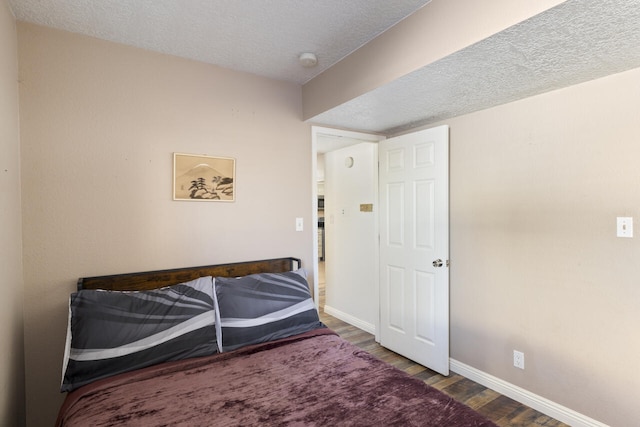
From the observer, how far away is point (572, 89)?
1962 millimetres

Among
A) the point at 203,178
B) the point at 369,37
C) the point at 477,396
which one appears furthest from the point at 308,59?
the point at 477,396

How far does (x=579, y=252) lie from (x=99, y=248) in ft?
9.84

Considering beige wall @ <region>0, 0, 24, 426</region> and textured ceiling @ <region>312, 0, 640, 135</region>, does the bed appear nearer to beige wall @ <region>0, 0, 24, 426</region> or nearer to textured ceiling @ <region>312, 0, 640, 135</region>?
beige wall @ <region>0, 0, 24, 426</region>

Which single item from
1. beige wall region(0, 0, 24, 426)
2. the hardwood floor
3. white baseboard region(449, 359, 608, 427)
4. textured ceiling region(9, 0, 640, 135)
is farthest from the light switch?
beige wall region(0, 0, 24, 426)

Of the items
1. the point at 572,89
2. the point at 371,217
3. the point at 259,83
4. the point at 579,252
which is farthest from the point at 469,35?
the point at 371,217

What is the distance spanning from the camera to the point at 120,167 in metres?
2.07

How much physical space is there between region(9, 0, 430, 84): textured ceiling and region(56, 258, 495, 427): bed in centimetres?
152

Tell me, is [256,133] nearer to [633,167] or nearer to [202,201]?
[202,201]

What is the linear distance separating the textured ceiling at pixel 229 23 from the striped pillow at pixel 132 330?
1545 millimetres

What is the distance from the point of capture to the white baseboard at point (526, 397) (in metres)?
1.94

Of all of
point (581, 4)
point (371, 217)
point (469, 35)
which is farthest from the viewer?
point (371, 217)

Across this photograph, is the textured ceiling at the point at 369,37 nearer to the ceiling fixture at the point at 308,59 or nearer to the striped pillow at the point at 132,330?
the ceiling fixture at the point at 308,59

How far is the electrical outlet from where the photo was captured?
2.23m

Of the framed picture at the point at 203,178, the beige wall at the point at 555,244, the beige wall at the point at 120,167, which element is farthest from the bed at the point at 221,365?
the beige wall at the point at 555,244
